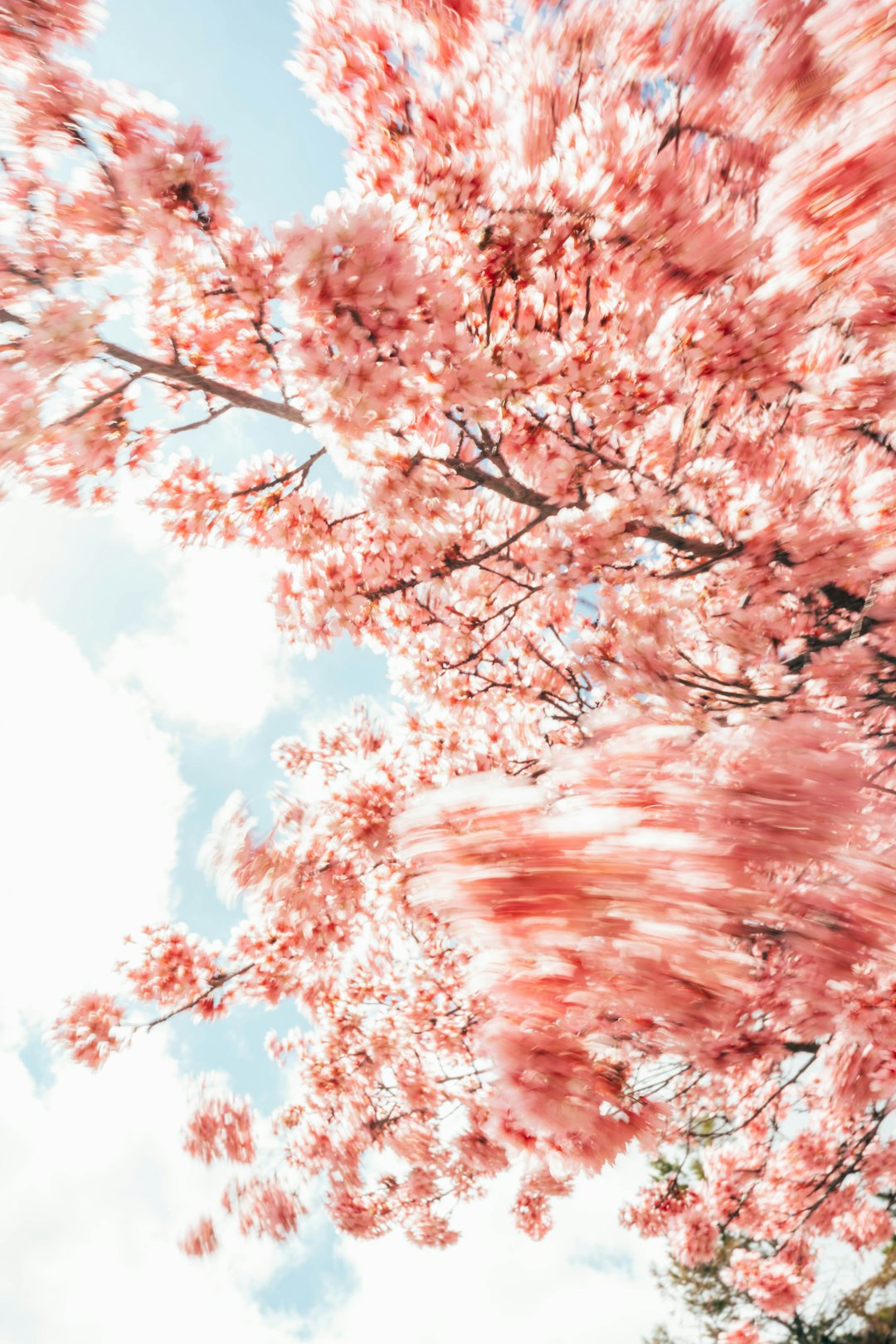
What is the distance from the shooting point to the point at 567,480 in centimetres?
329

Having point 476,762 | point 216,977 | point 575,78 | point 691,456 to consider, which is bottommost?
point 216,977

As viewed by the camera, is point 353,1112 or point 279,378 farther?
point 353,1112

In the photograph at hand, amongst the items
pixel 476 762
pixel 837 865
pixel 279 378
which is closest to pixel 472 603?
pixel 476 762

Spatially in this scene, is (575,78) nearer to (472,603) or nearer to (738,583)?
(738,583)

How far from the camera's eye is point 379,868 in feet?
17.6

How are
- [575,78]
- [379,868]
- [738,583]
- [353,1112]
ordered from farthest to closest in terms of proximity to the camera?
1. [353,1112]
2. [379,868]
3. [738,583]
4. [575,78]

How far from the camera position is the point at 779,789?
190cm

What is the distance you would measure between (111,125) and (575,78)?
189cm

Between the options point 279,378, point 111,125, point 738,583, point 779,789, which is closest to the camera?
point 779,789

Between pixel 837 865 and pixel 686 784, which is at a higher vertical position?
pixel 686 784

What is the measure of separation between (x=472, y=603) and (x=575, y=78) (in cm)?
299

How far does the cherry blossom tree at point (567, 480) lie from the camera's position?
1689mm

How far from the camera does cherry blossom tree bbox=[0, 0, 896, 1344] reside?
169 centimetres

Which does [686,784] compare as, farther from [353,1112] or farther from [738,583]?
[353,1112]
